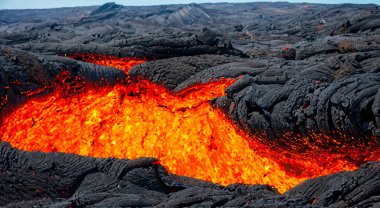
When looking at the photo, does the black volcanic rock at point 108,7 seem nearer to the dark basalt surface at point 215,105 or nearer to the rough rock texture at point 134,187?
the dark basalt surface at point 215,105

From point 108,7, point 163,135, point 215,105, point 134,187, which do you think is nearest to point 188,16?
point 108,7

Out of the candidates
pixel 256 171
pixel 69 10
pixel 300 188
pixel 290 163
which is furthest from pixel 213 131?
pixel 69 10

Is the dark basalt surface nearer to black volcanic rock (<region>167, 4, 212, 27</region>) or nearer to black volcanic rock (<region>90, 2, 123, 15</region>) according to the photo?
black volcanic rock (<region>167, 4, 212, 27</region>)

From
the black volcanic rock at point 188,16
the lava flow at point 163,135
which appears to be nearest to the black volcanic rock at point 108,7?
the black volcanic rock at point 188,16

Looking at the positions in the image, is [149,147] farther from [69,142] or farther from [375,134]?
[375,134]

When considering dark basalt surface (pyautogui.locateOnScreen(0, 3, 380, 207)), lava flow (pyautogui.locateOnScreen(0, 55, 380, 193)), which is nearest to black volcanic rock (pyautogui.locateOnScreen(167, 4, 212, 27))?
dark basalt surface (pyautogui.locateOnScreen(0, 3, 380, 207))

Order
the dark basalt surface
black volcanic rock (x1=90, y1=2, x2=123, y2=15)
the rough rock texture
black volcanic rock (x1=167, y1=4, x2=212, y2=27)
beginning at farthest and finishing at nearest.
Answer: black volcanic rock (x1=90, y1=2, x2=123, y2=15), black volcanic rock (x1=167, y1=4, x2=212, y2=27), the dark basalt surface, the rough rock texture

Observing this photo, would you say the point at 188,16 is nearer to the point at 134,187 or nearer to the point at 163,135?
the point at 163,135
